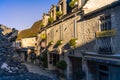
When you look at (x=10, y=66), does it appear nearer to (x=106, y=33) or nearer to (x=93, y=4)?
(x=106, y=33)

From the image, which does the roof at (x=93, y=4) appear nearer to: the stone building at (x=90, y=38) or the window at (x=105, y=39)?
the stone building at (x=90, y=38)

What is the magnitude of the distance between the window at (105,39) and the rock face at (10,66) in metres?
11.9

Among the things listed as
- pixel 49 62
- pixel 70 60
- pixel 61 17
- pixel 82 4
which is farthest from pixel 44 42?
pixel 82 4

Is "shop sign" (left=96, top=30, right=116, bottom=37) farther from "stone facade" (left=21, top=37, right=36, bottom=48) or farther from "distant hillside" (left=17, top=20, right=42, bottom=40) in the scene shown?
"stone facade" (left=21, top=37, right=36, bottom=48)

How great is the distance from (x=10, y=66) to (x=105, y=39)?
41.3 feet

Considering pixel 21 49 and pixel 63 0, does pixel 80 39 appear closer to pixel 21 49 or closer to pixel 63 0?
pixel 63 0

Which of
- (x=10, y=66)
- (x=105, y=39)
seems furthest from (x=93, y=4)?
(x=10, y=66)

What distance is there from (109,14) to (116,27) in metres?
1.14

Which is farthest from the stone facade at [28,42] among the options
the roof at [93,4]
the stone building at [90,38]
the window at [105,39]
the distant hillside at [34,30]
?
the window at [105,39]

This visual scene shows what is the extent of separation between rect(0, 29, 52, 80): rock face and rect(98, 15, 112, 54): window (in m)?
11.9

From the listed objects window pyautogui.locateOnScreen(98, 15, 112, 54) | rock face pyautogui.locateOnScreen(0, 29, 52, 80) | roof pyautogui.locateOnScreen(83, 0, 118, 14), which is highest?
roof pyautogui.locateOnScreen(83, 0, 118, 14)

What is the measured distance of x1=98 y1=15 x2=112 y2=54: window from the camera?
1396 cm

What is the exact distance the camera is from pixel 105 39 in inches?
565

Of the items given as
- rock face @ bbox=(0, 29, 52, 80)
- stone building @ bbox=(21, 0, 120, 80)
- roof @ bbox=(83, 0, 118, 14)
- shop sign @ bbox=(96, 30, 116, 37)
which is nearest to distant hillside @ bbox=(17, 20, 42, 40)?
stone building @ bbox=(21, 0, 120, 80)
